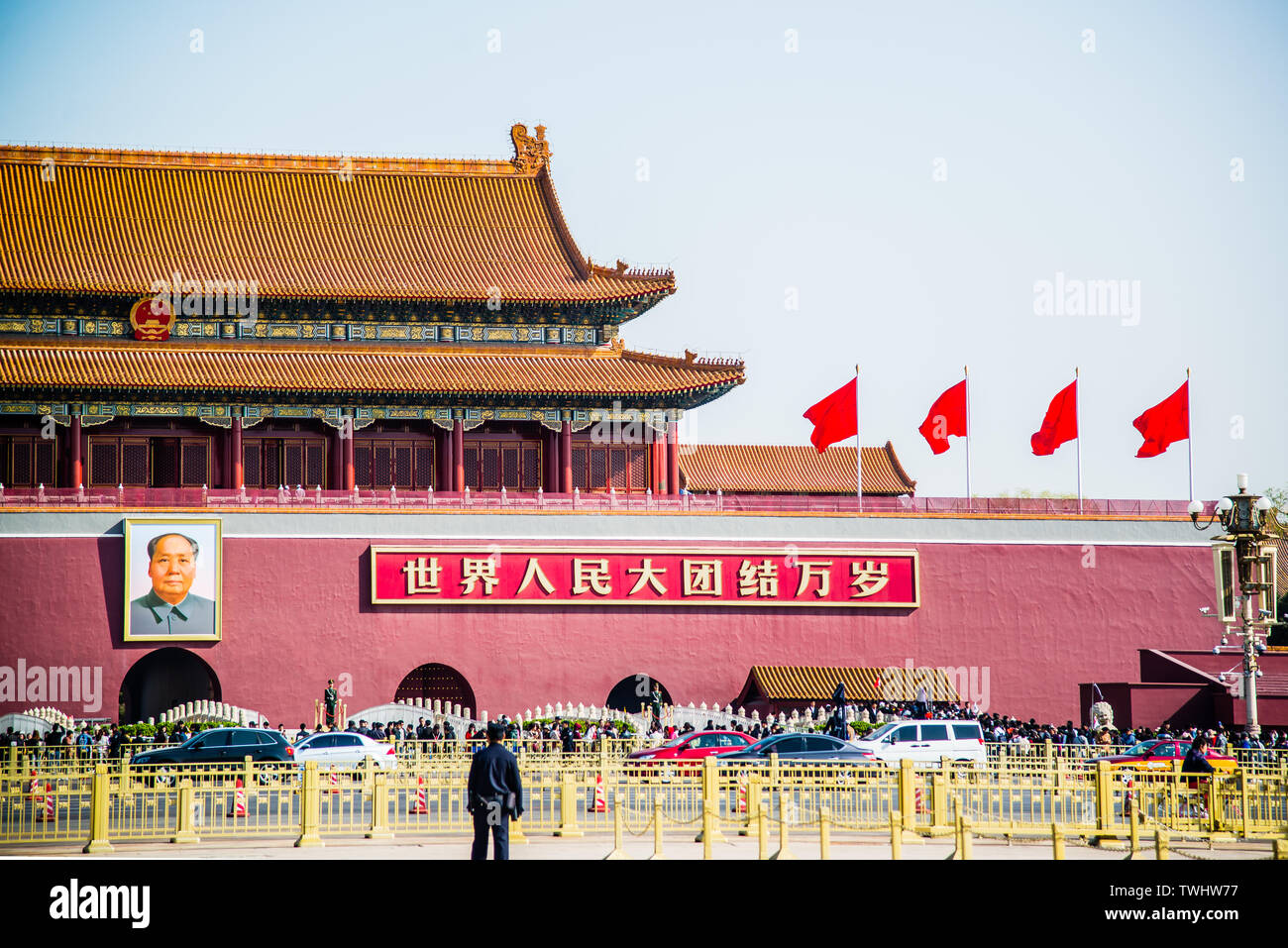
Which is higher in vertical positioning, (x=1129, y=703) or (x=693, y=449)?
(x=693, y=449)

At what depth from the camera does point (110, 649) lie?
1350 inches

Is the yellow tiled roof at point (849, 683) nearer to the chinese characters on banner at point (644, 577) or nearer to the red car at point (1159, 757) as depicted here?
the chinese characters on banner at point (644, 577)

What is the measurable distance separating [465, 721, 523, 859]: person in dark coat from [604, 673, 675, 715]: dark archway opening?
21.6m

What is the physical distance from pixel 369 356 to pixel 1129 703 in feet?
61.3

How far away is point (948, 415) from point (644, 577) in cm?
748

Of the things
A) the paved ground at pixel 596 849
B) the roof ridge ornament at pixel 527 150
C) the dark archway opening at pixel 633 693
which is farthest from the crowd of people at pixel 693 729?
the roof ridge ornament at pixel 527 150

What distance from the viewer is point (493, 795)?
14.7 m

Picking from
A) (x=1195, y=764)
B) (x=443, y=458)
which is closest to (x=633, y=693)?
(x=443, y=458)

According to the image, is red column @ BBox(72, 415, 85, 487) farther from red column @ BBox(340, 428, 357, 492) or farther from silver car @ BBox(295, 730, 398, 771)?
silver car @ BBox(295, 730, 398, 771)

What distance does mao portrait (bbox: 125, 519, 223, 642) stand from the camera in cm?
3447

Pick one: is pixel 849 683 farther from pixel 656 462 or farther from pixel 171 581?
pixel 171 581

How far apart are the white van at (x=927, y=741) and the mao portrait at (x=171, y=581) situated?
14.6 m
